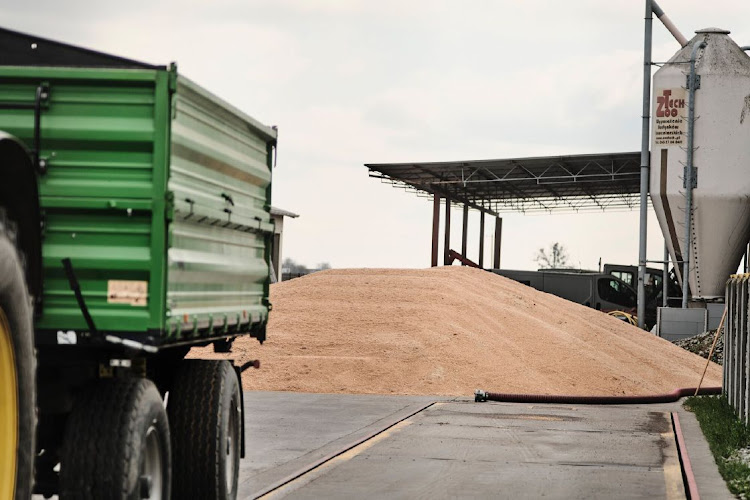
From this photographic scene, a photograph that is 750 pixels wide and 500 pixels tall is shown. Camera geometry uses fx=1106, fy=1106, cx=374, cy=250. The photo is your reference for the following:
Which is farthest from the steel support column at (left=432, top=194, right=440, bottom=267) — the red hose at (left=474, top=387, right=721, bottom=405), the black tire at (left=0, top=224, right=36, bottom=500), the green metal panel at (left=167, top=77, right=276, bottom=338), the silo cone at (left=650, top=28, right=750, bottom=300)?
the black tire at (left=0, top=224, right=36, bottom=500)

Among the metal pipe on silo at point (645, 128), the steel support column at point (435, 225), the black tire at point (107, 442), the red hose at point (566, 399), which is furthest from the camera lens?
the steel support column at point (435, 225)

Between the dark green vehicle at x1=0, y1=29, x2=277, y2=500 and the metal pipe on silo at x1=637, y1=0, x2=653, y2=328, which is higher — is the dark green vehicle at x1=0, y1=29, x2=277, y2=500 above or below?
below

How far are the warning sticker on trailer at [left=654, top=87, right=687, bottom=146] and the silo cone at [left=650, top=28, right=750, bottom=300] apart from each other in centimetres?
3

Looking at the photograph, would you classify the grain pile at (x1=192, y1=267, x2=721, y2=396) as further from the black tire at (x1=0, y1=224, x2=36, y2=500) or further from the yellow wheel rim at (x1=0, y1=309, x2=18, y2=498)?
the yellow wheel rim at (x1=0, y1=309, x2=18, y2=498)

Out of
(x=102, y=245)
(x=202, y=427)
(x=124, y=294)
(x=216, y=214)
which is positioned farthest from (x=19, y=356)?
(x=202, y=427)

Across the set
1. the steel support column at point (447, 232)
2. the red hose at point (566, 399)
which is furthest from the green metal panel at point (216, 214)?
the steel support column at point (447, 232)

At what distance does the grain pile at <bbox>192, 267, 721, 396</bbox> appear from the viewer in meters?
23.4

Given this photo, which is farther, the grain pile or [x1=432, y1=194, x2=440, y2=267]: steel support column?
[x1=432, y1=194, x2=440, y2=267]: steel support column

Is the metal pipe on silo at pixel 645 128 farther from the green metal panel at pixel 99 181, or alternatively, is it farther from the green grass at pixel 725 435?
the green metal panel at pixel 99 181

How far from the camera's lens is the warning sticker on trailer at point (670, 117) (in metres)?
35.8

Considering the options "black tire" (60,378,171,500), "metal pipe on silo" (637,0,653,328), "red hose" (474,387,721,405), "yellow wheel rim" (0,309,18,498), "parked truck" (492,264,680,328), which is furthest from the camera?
"parked truck" (492,264,680,328)

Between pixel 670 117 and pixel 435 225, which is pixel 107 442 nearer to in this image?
pixel 670 117

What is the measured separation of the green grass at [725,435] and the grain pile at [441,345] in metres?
3.33

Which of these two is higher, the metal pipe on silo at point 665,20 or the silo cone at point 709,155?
the metal pipe on silo at point 665,20
